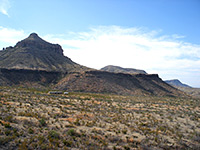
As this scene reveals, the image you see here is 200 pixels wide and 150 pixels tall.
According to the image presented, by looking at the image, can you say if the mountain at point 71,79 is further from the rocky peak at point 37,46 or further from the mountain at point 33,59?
the rocky peak at point 37,46

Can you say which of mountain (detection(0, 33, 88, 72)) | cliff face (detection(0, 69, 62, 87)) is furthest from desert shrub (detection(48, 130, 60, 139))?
mountain (detection(0, 33, 88, 72))

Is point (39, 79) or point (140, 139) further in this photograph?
point (39, 79)

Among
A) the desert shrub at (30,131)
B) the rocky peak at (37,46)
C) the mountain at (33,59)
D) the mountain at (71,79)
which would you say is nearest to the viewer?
the desert shrub at (30,131)

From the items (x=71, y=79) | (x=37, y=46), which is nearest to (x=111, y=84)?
(x=71, y=79)

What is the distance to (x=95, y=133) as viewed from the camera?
47.4 feet

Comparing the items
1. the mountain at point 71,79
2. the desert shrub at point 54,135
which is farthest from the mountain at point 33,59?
the desert shrub at point 54,135

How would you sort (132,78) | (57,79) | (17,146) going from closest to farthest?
(17,146), (57,79), (132,78)

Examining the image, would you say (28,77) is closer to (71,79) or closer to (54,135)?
(71,79)

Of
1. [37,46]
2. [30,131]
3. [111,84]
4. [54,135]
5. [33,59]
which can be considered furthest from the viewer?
[37,46]

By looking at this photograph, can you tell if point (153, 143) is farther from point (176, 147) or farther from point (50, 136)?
point (50, 136)

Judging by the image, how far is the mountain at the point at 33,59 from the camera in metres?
76.7

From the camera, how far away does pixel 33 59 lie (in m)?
85.3

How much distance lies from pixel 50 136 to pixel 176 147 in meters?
10.9

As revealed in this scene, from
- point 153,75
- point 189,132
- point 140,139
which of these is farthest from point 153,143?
point 153,75
